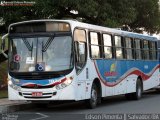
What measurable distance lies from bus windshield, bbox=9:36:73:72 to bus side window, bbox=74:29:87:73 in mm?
306

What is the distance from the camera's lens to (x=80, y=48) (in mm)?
17422

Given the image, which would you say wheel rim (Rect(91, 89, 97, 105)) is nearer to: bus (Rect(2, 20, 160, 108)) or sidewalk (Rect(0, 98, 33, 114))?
bus (Rect(2, 20, 160, 108))

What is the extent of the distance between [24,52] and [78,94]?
2.29 m

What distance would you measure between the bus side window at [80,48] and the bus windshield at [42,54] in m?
0.31

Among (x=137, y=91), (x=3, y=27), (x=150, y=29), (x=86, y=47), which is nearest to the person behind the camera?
→ (x=86, y=47)

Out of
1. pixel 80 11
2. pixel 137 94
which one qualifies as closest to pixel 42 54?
pixel 80 11

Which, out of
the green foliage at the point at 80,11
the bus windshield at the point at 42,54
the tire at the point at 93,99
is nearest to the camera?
the bus windshield at the point at 42,54

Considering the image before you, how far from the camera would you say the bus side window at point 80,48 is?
1706 centimetres

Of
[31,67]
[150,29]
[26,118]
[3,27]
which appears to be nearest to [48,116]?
[26,118]

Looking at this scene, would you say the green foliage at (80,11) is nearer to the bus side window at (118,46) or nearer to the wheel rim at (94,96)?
the bus side window at (118,46)

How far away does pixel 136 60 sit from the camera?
2377 cm

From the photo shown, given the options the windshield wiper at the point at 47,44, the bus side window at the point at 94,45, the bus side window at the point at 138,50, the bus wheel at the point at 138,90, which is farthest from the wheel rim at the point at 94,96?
the bus side window at the point at 138,50

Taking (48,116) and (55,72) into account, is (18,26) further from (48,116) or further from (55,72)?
(48,116)

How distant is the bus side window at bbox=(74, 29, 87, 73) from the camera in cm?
1706
